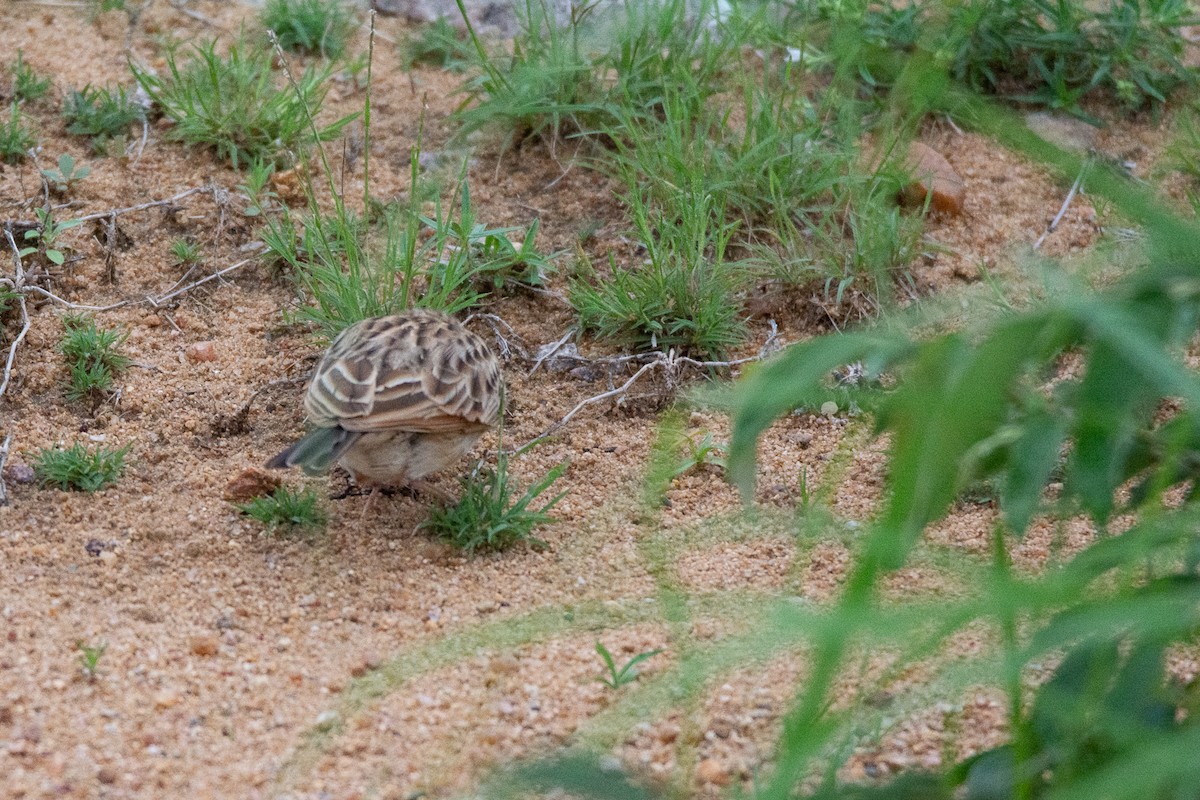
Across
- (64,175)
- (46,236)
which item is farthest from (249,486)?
(64,175)

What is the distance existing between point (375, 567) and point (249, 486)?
57cm

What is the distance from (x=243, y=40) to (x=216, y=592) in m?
3.50

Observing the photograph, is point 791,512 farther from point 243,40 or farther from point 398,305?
point 243,40

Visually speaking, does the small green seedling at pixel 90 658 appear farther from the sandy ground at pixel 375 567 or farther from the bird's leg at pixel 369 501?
the bird's leg at pixel 369 501

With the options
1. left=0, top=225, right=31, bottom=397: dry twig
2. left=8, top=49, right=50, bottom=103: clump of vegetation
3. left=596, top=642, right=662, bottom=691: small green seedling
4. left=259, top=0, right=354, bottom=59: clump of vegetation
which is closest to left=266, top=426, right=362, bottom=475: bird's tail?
left=596, top=642, right=662, bottom=691: small green seedling

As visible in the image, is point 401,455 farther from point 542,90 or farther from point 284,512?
point 542,90

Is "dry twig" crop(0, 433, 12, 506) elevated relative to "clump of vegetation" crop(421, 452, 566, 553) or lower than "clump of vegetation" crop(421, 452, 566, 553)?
lower

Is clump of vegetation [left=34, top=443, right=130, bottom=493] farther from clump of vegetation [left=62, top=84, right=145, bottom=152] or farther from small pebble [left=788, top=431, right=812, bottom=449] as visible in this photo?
small pebble [left=788, top=431, right=812, bottom=449]

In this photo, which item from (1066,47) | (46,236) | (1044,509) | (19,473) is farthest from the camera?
(1066,47)

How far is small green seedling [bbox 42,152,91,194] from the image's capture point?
224 inches

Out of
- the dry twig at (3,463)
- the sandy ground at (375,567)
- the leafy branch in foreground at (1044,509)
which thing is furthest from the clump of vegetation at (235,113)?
the leafy branch in foreground at (1044,509)

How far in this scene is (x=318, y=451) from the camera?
4.03 metres

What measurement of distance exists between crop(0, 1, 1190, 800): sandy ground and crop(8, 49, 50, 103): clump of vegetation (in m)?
0.08

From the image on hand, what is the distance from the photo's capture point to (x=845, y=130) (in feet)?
19.4
